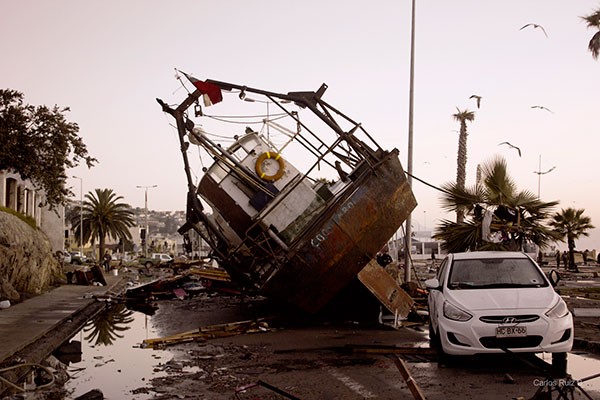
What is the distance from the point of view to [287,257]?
14.9 m

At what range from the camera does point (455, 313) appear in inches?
397

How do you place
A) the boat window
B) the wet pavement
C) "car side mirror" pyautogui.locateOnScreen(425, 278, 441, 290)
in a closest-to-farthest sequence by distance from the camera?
the wet pavement
"car side mirror" pyautogui.locateOnScreen(425, 278, 441, 290)
the boat window

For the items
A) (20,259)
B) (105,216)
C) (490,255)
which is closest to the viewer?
(490,255)

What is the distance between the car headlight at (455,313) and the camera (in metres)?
9.91

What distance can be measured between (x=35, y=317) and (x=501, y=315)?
12.4m

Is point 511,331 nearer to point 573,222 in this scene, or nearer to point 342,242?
point 342,242

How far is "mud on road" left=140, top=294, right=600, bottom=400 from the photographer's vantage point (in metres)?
A: 8.52

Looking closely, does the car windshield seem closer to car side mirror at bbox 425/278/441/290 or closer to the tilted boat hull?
car side mirror at bbox 425/278/441/290

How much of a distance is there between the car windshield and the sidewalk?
703cm

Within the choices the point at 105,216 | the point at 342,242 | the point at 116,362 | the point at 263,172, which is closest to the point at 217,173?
the point at 263,172

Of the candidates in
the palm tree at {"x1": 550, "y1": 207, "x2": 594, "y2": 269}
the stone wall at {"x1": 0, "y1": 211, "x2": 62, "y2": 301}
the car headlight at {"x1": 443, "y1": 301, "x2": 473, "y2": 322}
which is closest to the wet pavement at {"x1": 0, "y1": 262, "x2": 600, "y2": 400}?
the car headlight at {"x1": 443, "y1": 301, "x2": 473, "y2": 322}

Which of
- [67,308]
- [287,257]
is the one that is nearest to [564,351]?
[287,257]

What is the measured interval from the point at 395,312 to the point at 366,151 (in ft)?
12.0

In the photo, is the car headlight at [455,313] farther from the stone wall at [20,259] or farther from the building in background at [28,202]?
the building in background at [28,202]
